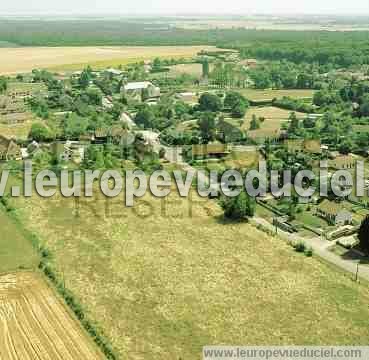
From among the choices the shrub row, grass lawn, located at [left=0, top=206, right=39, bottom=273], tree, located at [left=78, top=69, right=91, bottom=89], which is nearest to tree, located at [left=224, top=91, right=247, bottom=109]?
tree, located at [left=78, top=69, right=91, bottom=89]

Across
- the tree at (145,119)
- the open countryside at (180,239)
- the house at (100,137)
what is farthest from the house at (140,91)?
the house at (100,137)

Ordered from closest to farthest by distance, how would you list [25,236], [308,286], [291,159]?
1. [308,286]
2. [25,236]
3. [291,159]

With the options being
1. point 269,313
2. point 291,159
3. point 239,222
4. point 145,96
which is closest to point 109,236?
point 239,222

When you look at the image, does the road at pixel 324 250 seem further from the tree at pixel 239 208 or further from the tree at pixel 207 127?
the tree at pixel 207 127

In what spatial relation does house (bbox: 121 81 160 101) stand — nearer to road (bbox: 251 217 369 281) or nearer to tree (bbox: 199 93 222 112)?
tree (bbox: 199 93 222 112)

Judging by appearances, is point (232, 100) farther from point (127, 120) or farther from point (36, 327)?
point (36, 327)

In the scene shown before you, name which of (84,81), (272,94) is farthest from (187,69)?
(272,94)

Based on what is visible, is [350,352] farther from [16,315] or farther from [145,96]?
[145,96]
